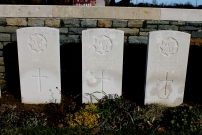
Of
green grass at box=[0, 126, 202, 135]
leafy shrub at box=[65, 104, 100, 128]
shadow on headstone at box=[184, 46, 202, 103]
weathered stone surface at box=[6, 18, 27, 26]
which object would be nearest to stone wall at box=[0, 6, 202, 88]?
weathered stone surface at box=[6, 18, 27, 26]

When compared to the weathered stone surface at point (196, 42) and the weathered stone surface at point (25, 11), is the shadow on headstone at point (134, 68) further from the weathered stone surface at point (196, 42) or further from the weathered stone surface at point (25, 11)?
the weathered stone surface at point (25, 11)

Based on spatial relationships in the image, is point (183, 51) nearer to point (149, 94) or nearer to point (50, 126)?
point (149, 94)

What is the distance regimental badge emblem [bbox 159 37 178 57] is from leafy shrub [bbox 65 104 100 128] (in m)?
1.49

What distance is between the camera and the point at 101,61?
397cm

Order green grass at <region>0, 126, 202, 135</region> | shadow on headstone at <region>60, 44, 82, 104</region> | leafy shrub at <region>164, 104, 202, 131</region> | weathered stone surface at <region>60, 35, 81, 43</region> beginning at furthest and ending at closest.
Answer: shadow on headstone at <region>60, 44, 82, 104</region>
weathered stone surface at <region>60, 35, 81, 43</region>
leafy shrub at <region>164, 104, 202, 131</region>
green grass at <region>0, 126, 202, 135</region>

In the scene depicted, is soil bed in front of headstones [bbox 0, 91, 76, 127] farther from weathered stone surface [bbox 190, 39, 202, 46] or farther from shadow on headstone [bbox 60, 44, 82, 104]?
weathered stone surface [bbox 190, 39, 202, 46]

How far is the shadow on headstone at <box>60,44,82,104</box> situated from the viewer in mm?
4766

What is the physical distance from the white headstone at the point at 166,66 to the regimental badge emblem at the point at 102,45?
67 cm

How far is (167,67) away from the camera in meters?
3.98

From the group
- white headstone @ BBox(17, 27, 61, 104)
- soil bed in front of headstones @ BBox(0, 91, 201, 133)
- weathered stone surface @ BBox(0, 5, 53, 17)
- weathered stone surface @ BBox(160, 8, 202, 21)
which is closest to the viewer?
soil bed in front of headstones @ BBox(0, 91, 201, 133)

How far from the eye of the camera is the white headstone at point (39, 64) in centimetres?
385

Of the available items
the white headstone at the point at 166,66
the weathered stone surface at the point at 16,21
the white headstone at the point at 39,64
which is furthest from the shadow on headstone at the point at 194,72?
the weathered stone surface at the point at 16,21

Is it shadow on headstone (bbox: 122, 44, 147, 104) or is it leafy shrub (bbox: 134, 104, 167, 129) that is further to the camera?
shadow on headstone (bbox: 122, 44, 147, 104)

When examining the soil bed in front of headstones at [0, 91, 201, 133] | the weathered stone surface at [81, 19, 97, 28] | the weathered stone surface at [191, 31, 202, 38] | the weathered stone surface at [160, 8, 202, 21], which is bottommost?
the soil bed in front of headstones at [0, 91, 201, 133]
